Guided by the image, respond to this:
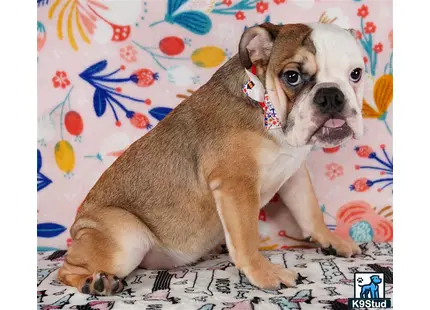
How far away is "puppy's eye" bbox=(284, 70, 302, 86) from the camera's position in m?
2.49

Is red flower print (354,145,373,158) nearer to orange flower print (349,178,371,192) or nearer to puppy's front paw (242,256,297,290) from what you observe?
orange flower print (349,178,371,192)

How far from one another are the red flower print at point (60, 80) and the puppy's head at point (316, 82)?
4.18ft

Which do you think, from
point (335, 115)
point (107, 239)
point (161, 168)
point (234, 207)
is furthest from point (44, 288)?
point (335, 115)

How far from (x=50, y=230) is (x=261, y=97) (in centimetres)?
167

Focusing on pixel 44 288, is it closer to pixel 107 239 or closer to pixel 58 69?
pixel 107 239

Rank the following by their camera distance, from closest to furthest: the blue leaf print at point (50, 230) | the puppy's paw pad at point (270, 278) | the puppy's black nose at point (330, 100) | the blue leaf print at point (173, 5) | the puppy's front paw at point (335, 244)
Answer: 1. the puppy's black nose at point (330, 100)
2. the puppy's paw pad at point (270, 278)
3. the puppy's front paw at point (335, 244)
4. the blue leaf print at point (173, 5)
5. the blue leaf print at point (50, 230)

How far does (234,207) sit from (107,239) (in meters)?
0.65

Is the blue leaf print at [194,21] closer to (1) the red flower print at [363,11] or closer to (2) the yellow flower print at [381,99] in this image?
(1) the red flower print at [363,11]

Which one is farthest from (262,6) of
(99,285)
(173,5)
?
(99,285)

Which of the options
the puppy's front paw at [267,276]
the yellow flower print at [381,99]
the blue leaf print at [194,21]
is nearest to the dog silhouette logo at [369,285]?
the puppy's front paw at [267,276]

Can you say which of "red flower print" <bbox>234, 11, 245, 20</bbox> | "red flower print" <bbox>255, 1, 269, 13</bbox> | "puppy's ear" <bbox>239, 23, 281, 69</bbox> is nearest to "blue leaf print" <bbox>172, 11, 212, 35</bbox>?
"red flower print" <bbox>234, 11, 245, 20</bbox>

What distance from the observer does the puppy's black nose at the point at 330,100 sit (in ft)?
7.75

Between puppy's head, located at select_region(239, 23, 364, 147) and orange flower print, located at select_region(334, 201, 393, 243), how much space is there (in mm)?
1060

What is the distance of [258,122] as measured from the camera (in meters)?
2.66
